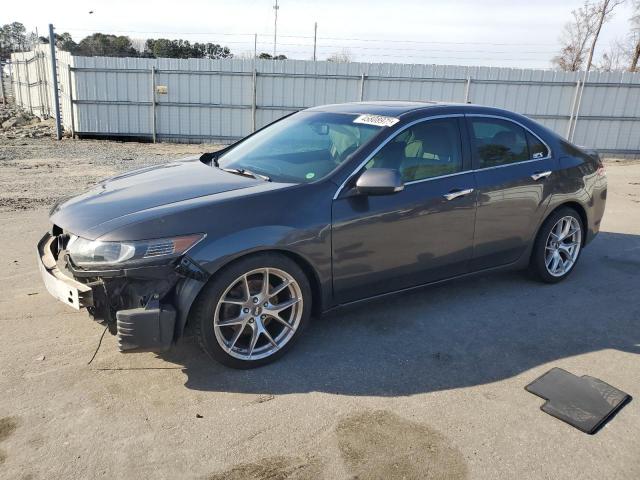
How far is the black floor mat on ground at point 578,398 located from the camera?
10.1 ft

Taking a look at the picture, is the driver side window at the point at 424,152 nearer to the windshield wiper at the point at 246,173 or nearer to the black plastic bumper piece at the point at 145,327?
the windshield wiper at the point at 246,173

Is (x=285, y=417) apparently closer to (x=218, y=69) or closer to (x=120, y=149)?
(x=120, y=149)

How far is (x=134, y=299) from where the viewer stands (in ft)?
10.3

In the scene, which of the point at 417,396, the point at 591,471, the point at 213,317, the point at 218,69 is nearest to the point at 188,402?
the point at 213,317

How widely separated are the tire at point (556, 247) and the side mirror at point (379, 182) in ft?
6.74

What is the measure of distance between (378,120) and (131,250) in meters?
2.07

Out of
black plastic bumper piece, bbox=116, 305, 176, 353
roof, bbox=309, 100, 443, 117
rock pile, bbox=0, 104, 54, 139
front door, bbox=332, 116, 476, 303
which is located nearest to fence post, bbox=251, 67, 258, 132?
rock pile, bbox=0, 104, 54, 139

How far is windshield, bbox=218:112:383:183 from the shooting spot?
386cm

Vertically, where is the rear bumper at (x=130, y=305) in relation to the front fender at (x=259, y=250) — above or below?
below

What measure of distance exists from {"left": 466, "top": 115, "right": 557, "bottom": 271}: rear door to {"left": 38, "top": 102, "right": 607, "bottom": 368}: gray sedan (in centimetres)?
1

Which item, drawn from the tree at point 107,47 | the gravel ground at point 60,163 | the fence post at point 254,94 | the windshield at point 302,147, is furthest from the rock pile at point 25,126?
the tree at point 107,47

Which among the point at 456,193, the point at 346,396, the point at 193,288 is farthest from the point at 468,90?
the point at 193,288

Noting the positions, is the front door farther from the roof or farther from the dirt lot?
the dirt lot

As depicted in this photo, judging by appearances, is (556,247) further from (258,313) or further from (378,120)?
(258,313)
